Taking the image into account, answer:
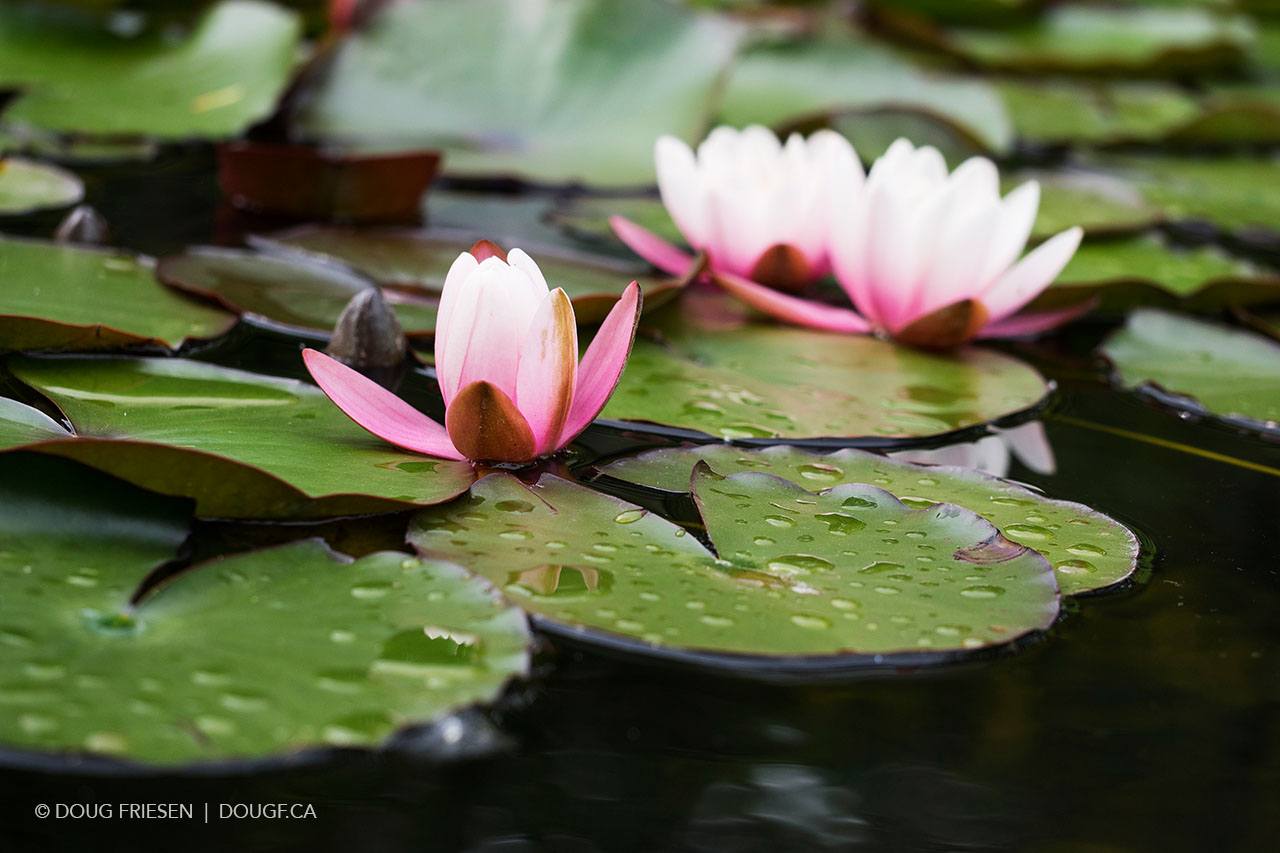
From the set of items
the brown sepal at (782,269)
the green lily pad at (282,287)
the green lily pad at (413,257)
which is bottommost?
the green lily pad at (282,287)

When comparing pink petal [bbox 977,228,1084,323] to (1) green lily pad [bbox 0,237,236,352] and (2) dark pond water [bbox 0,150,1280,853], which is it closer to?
(2) dark pond water [bbox 0,150,1280,853]

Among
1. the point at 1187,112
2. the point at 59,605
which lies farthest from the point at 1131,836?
the point at 1187,112

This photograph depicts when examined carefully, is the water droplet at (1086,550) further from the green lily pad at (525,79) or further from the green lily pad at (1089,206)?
the green lily pad at (525,79)

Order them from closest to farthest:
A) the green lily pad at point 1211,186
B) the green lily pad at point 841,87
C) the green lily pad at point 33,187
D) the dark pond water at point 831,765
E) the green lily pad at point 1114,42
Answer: the dark pond water at point 831,765, the green lily pad at point 33,187, the green lily pad at point 1211,186, the green lily pad at point 841,87, the green lily pad at point 1114,42

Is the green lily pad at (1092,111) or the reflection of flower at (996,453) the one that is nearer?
the reflection of flower at (996,453)

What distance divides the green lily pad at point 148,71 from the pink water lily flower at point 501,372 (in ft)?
4.62

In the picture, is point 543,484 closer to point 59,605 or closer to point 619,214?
point 59,605

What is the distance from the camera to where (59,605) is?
2.89ft

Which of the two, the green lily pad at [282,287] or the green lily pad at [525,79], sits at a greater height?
the green lily pad at [525,79]

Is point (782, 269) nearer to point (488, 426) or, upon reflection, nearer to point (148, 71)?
point (488, 426)

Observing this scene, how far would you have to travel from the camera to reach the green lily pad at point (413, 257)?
68.4 inches

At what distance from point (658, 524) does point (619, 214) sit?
123cm

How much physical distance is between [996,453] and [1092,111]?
2.34m

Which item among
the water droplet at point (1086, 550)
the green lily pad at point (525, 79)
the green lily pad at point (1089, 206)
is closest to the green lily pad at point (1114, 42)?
the green lily pad at point (1089, 206)
